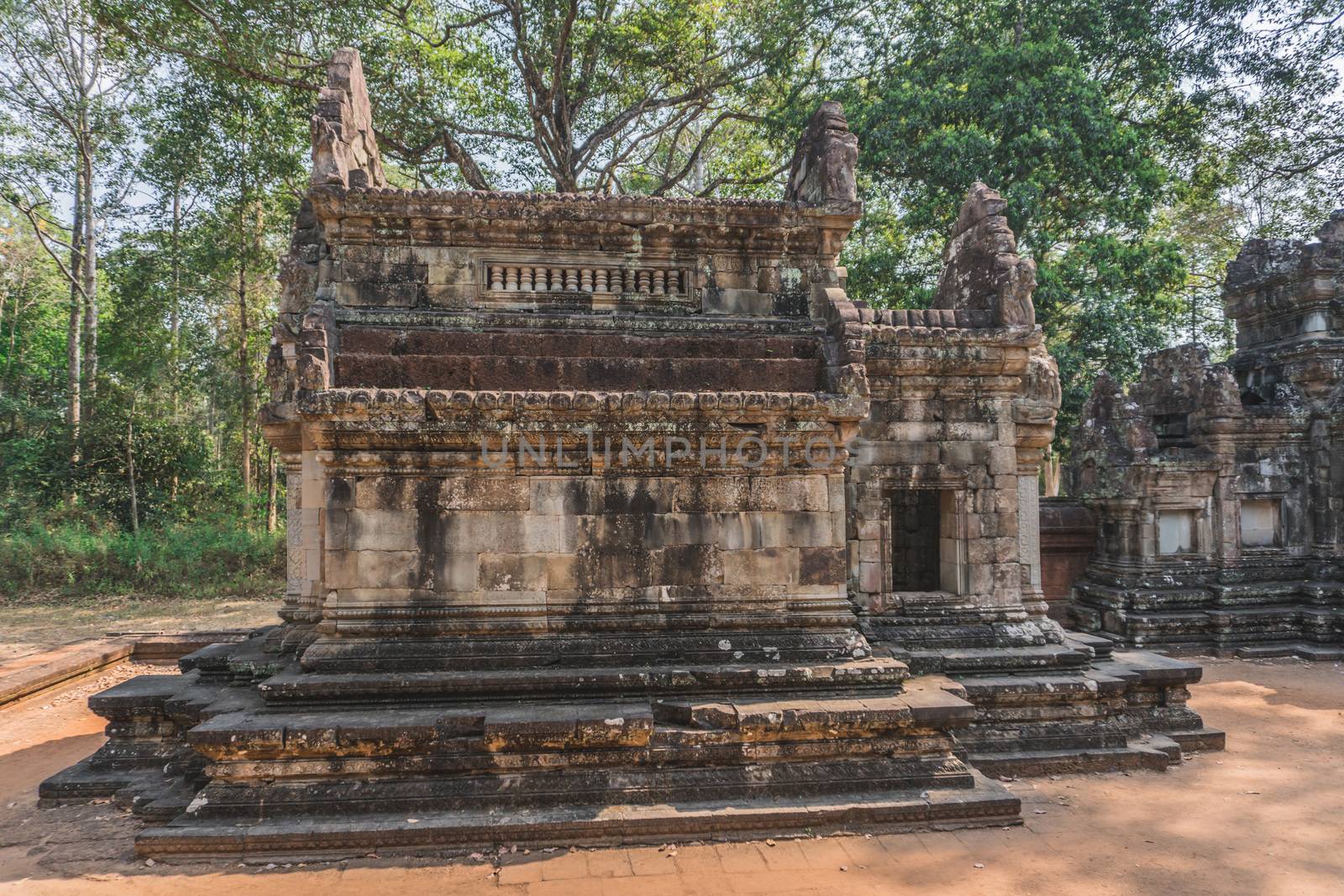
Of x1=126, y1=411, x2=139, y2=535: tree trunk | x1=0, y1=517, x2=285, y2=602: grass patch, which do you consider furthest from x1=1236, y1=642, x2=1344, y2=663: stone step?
x1=126, y1=411, x2=139, y2=535: tree trunk

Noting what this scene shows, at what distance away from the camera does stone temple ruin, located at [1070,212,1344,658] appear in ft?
33.2

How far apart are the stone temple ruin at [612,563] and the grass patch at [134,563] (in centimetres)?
981

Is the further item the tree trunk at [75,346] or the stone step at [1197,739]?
the tree trunk at [75,346]

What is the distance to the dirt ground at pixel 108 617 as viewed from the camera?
10836mm

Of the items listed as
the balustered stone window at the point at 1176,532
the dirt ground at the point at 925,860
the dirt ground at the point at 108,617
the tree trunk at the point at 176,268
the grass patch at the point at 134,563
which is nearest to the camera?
the dirt ground at the point at 925,860

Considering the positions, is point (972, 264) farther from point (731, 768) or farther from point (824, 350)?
point (731, 768)

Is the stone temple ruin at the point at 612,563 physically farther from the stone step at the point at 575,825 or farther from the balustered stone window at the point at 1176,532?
the balustered stone window at the point at 1176,532

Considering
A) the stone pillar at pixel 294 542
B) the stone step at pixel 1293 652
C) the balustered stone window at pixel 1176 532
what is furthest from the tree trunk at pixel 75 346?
the stone step at pixel 1293 652

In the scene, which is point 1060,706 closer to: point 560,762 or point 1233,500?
point 560,762

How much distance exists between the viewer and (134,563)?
14461mm

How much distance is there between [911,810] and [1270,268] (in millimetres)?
11773

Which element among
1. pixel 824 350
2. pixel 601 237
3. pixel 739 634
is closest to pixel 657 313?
pixel 601 237

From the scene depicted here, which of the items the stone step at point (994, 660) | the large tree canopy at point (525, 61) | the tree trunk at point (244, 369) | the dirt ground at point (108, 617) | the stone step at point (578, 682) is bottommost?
the dirt ground at point (108, 617)

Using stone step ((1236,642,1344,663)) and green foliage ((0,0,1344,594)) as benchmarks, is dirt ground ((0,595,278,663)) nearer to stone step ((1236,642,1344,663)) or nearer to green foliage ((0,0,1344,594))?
green foliage ((0,0,1344,594))
